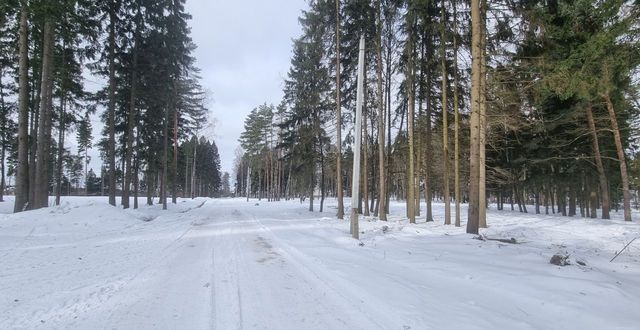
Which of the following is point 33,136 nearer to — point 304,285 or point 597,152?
point 304,285

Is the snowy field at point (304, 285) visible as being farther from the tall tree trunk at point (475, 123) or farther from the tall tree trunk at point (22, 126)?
the tall tree trunk at point (22, 126)

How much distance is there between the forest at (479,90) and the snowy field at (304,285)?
15.4 feet

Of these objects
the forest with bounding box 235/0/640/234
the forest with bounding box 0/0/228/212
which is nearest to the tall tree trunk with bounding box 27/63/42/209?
the forest with bounding box 0/0/228/212

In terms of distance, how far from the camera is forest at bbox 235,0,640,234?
417 inches

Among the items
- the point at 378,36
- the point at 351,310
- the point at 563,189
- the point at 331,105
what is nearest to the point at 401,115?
the point at 331,105

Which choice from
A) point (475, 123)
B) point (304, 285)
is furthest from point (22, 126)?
point (475, 123)

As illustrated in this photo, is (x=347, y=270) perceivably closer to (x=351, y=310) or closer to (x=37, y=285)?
(x=351, y=310)

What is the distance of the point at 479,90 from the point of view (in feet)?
40.1

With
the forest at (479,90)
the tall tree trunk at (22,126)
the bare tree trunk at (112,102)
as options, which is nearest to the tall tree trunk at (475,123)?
the forest at (479,90)

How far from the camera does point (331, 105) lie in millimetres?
24016

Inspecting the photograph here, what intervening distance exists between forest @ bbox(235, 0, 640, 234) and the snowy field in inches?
185

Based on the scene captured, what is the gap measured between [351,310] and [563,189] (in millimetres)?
30861

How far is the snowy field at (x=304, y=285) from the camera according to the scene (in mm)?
4273

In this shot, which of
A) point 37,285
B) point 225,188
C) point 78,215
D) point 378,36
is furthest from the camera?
point 225,188
